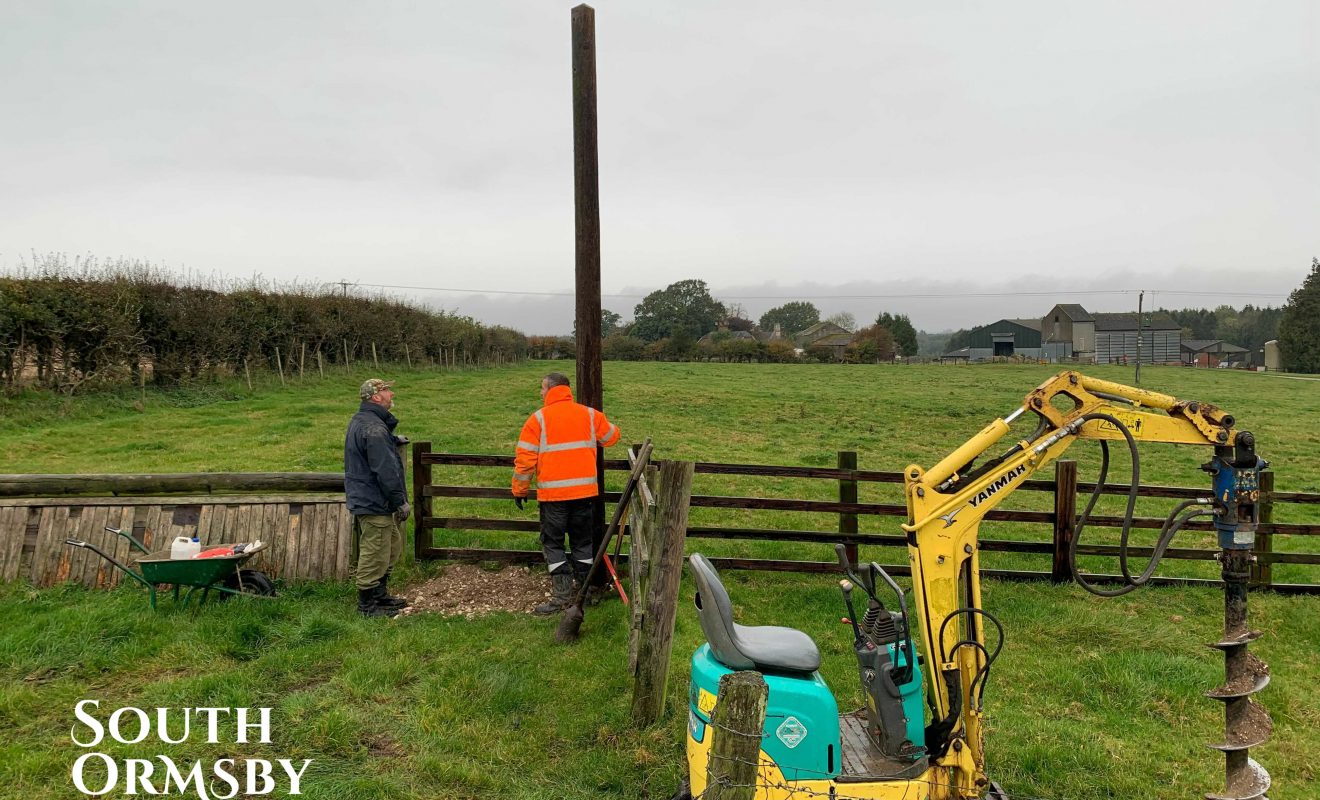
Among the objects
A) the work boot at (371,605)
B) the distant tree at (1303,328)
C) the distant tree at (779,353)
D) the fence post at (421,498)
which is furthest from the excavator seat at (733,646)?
the distant tree at (1303,328)

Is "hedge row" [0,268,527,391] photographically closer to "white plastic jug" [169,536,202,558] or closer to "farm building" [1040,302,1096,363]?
"white plastic jug" [169,536,202,558]

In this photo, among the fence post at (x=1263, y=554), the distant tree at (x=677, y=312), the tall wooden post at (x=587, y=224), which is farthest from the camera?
the distant tree at (x=677, y=312)

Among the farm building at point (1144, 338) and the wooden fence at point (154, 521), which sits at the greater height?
the farm building at point (1144, 338)

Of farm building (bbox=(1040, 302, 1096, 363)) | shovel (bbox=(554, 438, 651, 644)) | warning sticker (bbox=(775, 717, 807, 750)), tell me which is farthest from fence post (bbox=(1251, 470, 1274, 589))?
farm building (bbox=(1040, 302, 1096, 363))

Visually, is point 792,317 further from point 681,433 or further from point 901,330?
point 681,433

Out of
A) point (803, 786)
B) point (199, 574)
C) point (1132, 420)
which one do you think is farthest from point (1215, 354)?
point (199, 574)

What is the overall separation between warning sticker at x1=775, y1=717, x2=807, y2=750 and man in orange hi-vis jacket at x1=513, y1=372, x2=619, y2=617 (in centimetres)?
378

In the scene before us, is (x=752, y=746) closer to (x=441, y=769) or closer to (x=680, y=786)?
(x=680, y=786)

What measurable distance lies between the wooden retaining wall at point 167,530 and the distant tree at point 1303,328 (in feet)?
248

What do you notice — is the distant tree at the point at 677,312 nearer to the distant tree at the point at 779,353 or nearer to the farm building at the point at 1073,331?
the distant tree at the point at 779,353

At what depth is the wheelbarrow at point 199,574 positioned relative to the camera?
629 cm

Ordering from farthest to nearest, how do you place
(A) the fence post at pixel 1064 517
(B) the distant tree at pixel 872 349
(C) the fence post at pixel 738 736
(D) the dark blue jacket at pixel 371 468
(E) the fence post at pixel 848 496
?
Answer: (B) the distant tree at pixel 872 349 < (E) the fence post at pixel 848 496 < (A) the fence post at pixel 1064 517 < (D) the dark blue jacket at pixel 371 468 < (C) the fence post at pixel 738 736

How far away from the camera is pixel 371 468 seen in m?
6.73

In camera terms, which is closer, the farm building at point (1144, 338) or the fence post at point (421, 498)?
the fence post at point (421, 498)
